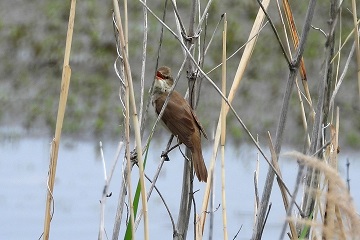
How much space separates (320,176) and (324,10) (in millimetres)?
7265

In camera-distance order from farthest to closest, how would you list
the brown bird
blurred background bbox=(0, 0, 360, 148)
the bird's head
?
blurred background bbox=(0, 0, 360, 148) → the bird's head → the brown bird

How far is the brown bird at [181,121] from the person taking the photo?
441 centimetres

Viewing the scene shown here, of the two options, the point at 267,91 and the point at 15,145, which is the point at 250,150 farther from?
the point at 15,145

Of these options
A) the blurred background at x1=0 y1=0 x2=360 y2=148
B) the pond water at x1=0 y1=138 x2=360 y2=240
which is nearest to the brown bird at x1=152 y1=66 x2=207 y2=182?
the pond water at x1=0 y1=138 x2=360 y2=240

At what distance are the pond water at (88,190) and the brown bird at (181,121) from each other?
4.12 ft

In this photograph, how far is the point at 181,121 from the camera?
190 inches

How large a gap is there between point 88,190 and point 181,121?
278cm

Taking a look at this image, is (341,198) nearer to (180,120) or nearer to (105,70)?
(180,120)

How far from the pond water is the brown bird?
4.12 ft

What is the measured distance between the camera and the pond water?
657 cm

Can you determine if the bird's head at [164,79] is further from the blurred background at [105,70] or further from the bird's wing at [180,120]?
the blurred background at [105,70]

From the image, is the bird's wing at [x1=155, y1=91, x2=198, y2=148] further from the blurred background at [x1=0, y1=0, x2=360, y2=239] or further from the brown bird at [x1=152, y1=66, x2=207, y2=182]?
the blurred background at [x1=0, y1=0, x2=360, y2=239]

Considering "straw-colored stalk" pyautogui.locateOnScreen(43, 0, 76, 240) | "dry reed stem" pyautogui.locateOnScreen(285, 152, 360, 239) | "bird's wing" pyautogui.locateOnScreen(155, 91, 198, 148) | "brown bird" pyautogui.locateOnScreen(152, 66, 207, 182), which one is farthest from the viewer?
"bird's wing" pyautogui.locateOnScreen(155, 91, 198, 148)

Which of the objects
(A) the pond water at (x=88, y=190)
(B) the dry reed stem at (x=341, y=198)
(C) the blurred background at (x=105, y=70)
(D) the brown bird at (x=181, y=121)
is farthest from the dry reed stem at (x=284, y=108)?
(C) the blurred background at (x=105, y=70)
